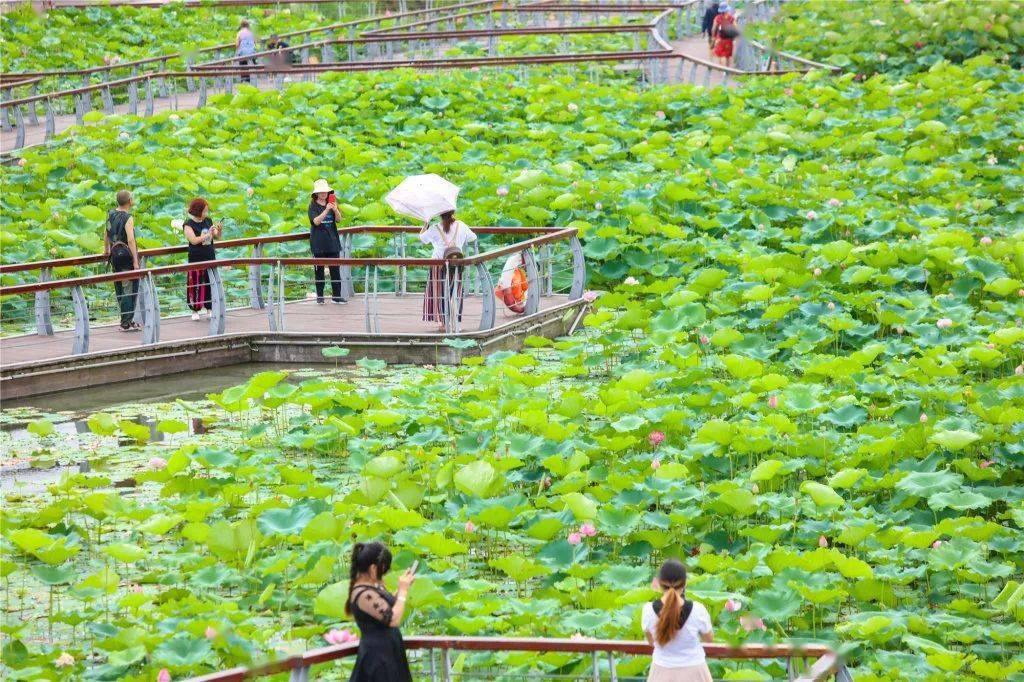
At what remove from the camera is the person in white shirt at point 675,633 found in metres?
4.52

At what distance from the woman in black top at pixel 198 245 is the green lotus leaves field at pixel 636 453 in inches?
67.8

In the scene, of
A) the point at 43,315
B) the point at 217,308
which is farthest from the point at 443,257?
the point at 43,315

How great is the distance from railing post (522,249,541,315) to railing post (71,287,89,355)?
10.7 feet

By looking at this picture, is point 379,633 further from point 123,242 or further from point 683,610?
point 123,242

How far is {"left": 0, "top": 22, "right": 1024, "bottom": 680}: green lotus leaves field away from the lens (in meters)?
5.95

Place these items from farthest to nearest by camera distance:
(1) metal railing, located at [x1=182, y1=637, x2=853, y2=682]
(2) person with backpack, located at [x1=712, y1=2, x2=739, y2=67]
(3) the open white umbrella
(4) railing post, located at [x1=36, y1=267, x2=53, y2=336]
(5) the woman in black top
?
(2) person with backpack, located at [x1=712, y1=2, x2=739, y2=67]
(5) the woman in black top
(3) the open white umbrella
(4) railing post, located at [x1=36, y1=267, x2=53, y2=336]
(1) metal railing, located at [x1=182, y1=637, x2=853, y2=682]

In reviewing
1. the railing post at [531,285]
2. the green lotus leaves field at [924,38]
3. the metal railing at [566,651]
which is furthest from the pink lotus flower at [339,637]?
the green lotus leaves field at [924,38]

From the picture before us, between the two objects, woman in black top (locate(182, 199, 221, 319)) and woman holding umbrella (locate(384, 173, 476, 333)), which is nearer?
woman holding umbrella (locate(384, 173, 476, 333))

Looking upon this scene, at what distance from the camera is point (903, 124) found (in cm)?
1658

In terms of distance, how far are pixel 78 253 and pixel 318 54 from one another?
1063cm

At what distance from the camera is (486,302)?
34.2 ft

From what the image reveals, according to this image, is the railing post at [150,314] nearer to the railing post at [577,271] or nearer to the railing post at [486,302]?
A: the railing post at [486,302]

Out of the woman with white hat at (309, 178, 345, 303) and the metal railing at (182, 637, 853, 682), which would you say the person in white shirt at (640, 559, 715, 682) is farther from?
the woman with white hat at (309, 178, 345, 303)

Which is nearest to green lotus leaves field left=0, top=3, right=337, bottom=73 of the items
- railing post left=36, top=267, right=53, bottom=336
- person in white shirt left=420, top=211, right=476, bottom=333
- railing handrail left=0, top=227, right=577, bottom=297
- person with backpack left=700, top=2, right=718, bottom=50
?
person with backpack left=700, top=2, right=718, bottom=50
